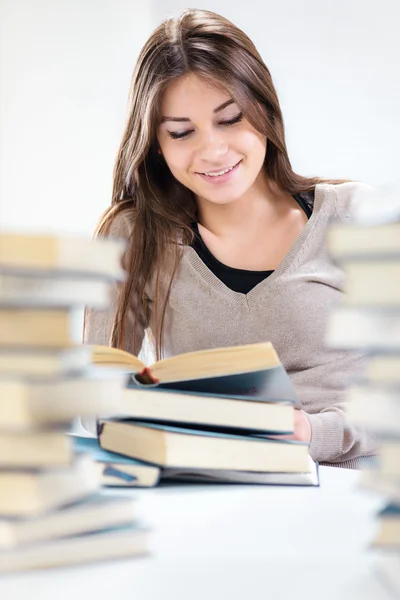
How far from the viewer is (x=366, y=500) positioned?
837mm

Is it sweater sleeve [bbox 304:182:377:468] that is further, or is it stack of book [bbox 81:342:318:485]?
sweater sleeve [bbox 304:182:377:468]

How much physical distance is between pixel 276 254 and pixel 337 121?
6.45ft

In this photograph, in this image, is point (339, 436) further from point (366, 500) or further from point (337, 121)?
point (337, 121)

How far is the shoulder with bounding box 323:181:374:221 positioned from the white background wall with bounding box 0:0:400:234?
1637 mm

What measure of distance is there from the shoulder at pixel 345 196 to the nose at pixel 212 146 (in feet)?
1.03

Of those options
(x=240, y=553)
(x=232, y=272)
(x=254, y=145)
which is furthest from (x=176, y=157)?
(x=240, y=553)

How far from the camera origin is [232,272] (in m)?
1.76

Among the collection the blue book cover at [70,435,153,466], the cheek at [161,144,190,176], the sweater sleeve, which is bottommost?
the sweater sleeve

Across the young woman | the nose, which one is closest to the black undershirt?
the young woman

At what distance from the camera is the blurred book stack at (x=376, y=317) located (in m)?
0.49

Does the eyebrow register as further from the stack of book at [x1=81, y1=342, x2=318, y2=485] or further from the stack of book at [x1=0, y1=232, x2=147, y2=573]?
the stack of book at [x1=0, y1=232, x2=147, y2=573]

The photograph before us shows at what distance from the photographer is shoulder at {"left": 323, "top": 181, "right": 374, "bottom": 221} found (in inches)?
70.6

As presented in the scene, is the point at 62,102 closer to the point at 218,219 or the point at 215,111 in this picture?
the point at 218,219

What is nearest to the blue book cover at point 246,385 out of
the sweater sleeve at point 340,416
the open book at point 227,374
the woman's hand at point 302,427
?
the open book at point 227,374
